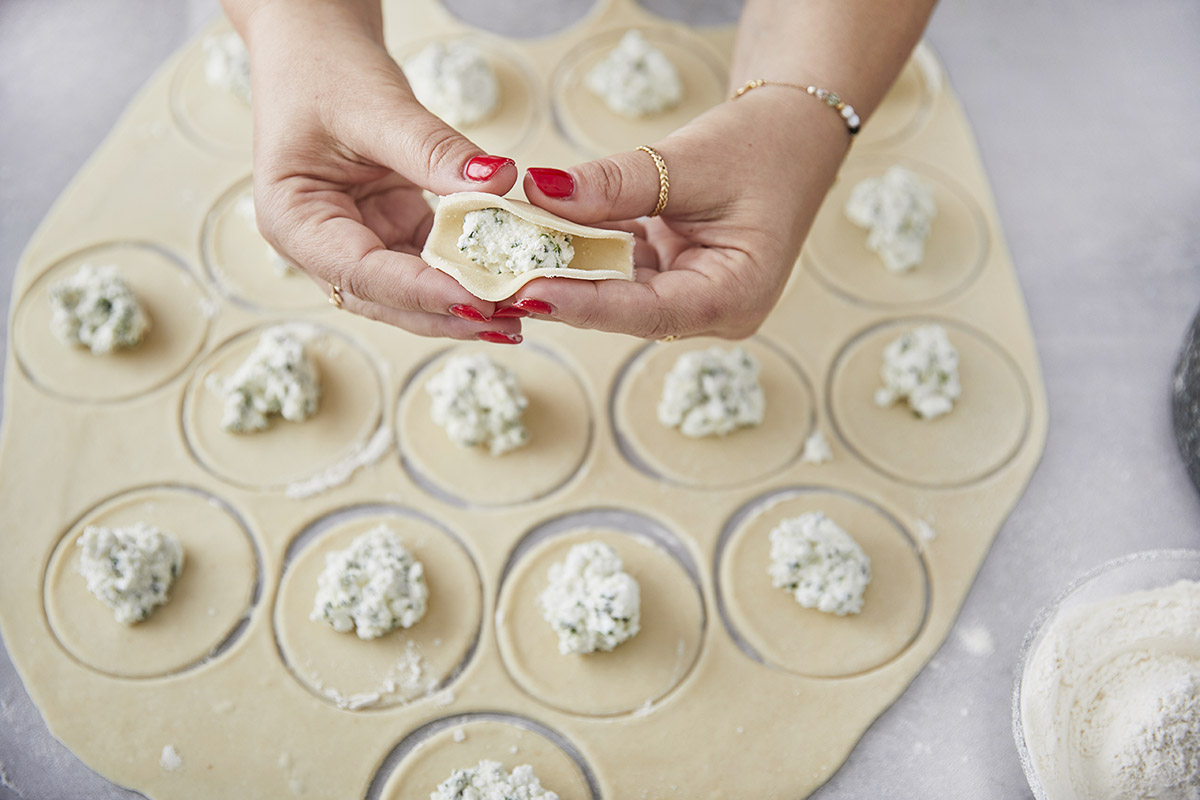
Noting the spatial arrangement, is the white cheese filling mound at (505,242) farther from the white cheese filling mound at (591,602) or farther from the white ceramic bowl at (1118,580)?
the white ceramic bowl at (1118,580)

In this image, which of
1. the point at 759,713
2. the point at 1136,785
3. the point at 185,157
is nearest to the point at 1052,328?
the point at 1136,785

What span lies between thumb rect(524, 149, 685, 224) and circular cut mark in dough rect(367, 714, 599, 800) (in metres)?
1.02

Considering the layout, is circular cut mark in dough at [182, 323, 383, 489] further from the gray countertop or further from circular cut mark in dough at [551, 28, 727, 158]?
circular cut mark in dough at [551, 28, 727, 158]

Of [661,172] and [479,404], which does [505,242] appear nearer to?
[661,172]

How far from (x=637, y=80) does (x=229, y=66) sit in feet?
3.72

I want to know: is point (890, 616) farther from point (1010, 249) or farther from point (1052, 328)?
point (1010, 249)

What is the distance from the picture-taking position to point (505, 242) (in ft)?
4.42

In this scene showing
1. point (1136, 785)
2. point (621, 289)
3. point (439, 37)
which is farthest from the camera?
point (439, 37)

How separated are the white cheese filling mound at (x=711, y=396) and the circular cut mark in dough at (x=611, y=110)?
0.72 metres

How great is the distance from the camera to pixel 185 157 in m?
2.31

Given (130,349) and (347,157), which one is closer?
(347,157)

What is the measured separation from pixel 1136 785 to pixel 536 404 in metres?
1.40

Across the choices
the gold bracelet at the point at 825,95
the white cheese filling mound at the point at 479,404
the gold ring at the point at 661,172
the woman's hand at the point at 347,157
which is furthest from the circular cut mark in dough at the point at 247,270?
the gold bracelet at the point at 825,95

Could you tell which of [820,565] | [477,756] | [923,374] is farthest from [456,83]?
[477,756]
